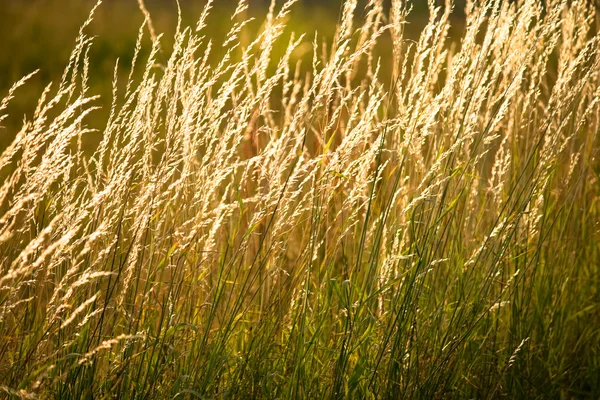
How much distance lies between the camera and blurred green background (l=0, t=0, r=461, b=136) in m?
6.92

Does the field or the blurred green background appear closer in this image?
the field

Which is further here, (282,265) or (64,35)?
(64,35)

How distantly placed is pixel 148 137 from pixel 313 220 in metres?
0.54

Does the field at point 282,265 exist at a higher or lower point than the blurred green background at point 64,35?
lower

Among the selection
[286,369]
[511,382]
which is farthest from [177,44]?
[511,382]

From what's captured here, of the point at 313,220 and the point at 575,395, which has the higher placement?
the point at 313,220

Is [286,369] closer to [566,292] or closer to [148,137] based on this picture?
[148,137]

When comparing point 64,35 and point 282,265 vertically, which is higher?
point 64,35

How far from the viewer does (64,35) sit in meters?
8.20

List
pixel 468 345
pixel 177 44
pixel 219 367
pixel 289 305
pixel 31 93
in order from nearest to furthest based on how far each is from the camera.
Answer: pixel 219 367 < pixel 177 44 < pixel 289 305 < pixel 468 345 < pixel 31 93

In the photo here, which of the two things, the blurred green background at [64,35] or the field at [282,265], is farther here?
the blurred green background at [64,35]

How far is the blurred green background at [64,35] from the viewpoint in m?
6.92

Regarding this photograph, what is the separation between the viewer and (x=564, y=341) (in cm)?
276

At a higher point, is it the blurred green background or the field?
the blurred green background
